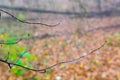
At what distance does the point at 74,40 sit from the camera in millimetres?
10172

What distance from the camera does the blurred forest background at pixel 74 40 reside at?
655cm

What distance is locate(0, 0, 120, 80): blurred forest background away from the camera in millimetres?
6555

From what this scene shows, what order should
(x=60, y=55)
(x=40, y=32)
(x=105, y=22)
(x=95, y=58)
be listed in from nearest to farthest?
(x=95, y=58)
(x=60, y=55)
(x=40, y=32)
(x=105, y=22)

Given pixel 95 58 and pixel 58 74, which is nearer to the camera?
pixel 58 74

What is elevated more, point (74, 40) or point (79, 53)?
point (79, 53)

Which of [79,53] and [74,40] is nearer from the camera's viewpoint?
[79,53]

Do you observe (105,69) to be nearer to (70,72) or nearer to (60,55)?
(70,72)

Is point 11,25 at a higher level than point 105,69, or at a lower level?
lower

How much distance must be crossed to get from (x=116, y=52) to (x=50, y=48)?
2.36 meters

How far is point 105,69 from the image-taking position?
6.58m

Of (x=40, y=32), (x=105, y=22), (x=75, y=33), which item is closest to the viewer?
(x=75, y=33)

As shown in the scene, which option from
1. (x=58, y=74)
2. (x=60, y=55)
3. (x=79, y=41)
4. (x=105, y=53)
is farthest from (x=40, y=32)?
(x=58, y=74)

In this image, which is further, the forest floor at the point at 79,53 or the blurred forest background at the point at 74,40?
the blurred forest background at the point at 74,40

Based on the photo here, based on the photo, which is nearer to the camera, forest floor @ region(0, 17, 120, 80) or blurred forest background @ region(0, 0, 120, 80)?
forest floor @ region(0, 17, 120, 80)
